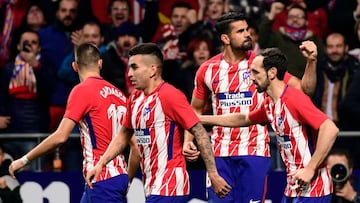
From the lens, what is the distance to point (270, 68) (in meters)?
10.3

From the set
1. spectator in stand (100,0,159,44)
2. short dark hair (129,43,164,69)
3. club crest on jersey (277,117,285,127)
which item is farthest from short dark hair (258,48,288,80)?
spectator in stand (100,0,159,44)

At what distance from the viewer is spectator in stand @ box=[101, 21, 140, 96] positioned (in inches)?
575

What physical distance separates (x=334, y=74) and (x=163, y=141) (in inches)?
160

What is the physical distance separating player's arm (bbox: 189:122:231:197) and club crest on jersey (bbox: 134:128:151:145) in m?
0.48

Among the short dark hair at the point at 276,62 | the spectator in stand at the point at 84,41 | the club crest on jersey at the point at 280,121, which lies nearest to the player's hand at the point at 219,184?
the club crest on jersey at the point at 280,121

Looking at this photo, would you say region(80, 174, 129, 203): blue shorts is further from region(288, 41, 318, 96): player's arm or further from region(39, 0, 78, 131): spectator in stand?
region(39, 0, 78, 131): spectator in stand

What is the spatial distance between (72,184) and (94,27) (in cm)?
203

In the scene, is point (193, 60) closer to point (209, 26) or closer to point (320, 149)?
point (209, 26)

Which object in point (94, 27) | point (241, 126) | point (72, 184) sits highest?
point (94, 27)

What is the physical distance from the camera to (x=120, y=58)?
48.5ft

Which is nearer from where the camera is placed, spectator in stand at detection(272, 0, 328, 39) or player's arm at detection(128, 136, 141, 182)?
player's arm at detection(128, 136, 141, 182)

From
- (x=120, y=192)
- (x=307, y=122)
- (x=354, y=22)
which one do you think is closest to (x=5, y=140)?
(x=120, y=192)

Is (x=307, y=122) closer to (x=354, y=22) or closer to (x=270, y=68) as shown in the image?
(x=270, y=68)

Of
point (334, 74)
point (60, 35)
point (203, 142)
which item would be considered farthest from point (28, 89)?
point (203, 142)
